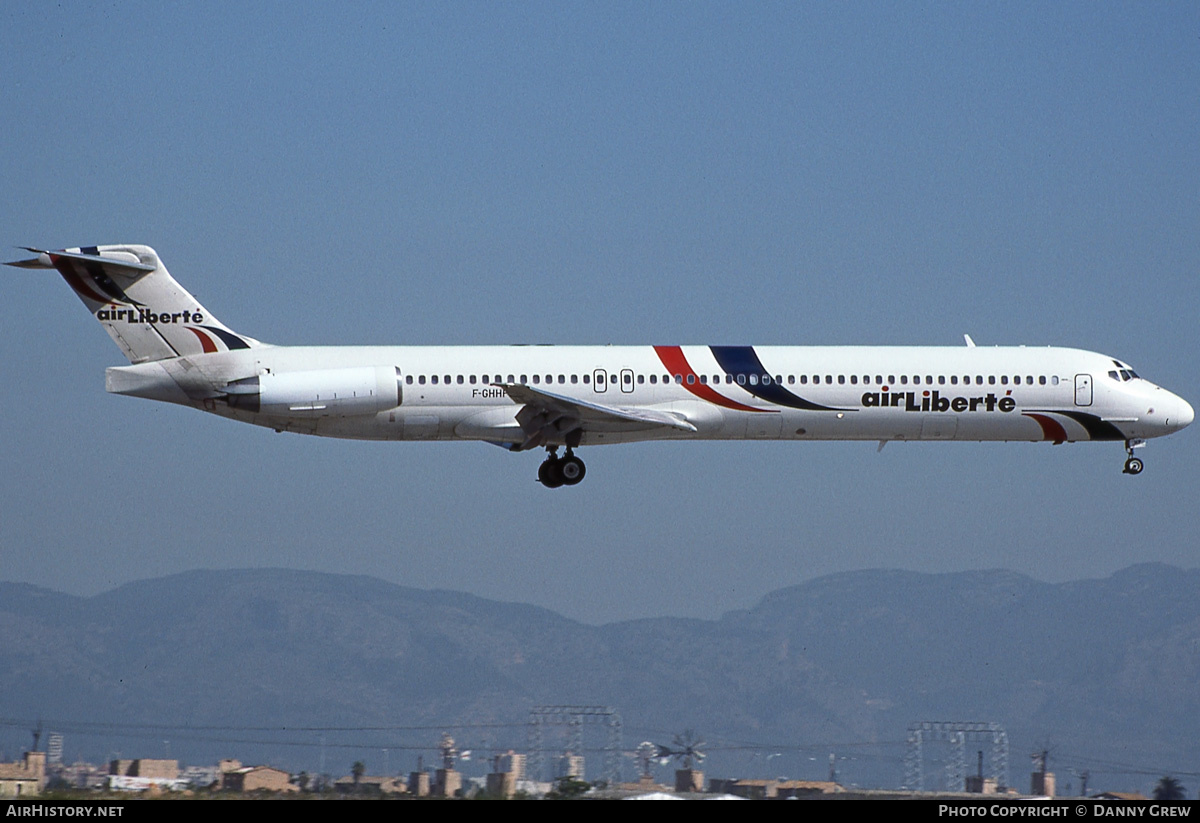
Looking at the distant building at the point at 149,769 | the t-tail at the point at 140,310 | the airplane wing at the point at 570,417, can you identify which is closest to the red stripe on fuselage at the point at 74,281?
the t-tail at the point at 140,310

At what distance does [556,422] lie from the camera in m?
41.5

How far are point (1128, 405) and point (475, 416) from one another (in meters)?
17.6

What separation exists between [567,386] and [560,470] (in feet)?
8.86

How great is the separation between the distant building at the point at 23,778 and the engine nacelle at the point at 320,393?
10168 millimetres

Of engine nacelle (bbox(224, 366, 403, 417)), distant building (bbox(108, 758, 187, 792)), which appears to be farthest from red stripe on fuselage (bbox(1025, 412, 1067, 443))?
distant building (bbox(108, 758, 187, 792))

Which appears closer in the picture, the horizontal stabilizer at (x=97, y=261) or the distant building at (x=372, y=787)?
the distant building at (x=372, y=787)

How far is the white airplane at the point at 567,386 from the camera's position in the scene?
4112cm

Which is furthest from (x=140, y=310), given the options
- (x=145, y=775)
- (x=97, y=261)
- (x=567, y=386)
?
(x=145, y=775)

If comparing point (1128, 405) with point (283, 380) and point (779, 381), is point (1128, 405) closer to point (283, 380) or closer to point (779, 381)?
point (779, 381)

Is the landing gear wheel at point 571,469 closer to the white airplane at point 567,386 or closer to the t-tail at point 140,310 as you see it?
the white airplane at point 567,386

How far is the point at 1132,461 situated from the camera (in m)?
44.3

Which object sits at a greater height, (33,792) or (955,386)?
(955,386)
